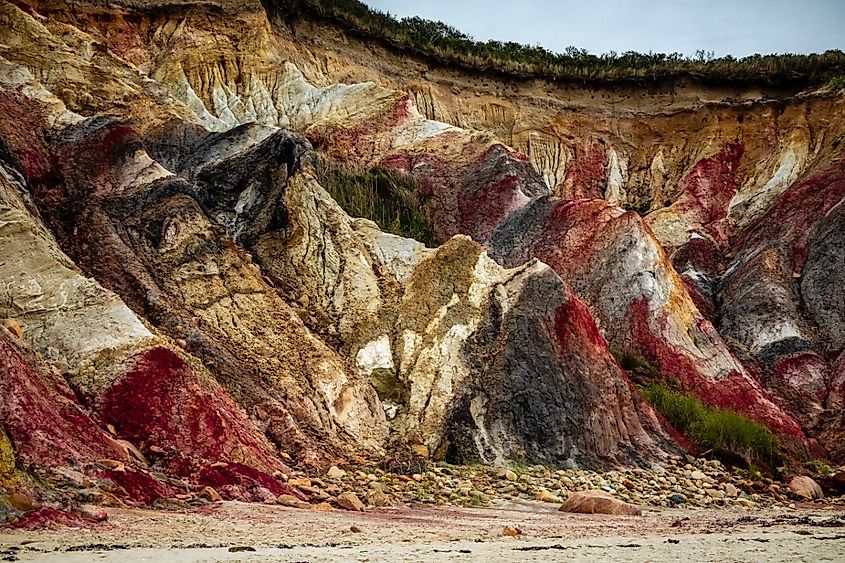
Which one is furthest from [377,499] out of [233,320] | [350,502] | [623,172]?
[623,172]

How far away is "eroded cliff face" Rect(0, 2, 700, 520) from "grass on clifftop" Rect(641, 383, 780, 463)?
1252mm

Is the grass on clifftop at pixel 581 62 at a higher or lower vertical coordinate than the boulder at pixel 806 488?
higher

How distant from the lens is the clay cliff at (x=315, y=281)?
15.3m

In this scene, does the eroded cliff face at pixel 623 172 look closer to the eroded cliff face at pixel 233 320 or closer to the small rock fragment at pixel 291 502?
the eroded cliff face at pixel 233 320

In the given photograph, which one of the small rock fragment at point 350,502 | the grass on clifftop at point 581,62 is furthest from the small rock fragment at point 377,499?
the grass on clifftop at point 581,62

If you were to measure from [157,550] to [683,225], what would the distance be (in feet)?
113

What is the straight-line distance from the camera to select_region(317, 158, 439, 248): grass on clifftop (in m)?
31.3

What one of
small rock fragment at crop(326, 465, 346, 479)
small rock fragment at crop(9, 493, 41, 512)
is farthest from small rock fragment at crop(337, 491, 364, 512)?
small rock fragment at crop(9, 493, 41, 512)

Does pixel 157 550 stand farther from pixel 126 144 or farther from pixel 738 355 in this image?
pixel 738 355

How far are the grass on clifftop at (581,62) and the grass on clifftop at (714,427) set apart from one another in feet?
90.9

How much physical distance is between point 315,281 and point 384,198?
450 inches

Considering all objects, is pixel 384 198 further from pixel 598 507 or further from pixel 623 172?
pixel 598 507

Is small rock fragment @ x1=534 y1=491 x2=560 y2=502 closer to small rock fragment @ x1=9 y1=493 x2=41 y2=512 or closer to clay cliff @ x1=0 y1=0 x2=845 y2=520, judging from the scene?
clay cliff @ x1=0 y1=0 x2=845 y2=520

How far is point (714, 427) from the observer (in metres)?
22.9
